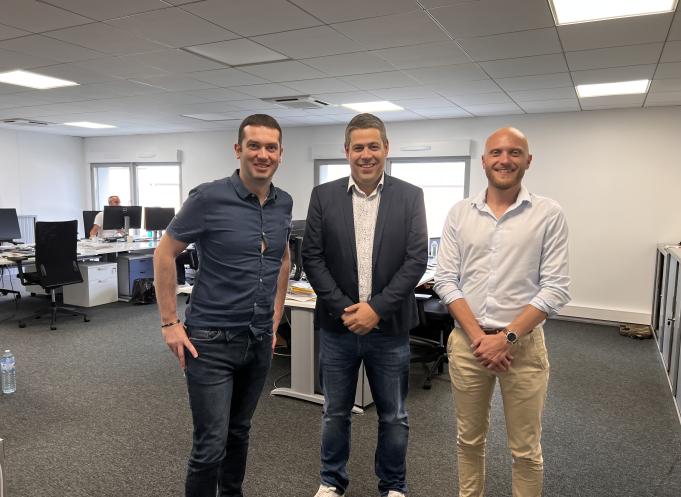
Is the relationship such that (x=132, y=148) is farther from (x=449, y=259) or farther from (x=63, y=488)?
(x=449, y=259)

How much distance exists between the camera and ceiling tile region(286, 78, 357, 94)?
14.5 feet

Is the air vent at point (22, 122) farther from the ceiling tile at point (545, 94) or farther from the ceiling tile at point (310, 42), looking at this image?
the ceiling tile at point (545, 94)

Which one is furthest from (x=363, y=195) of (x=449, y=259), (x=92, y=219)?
(x=92, y=219)

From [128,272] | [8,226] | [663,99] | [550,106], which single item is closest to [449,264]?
[550,106]

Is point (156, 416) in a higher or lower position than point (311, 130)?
lower

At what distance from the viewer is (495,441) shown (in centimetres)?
274

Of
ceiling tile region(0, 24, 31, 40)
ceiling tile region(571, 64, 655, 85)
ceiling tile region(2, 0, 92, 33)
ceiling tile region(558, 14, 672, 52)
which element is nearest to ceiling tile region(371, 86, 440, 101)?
ceiling tile region(571, 64, 655, 85)

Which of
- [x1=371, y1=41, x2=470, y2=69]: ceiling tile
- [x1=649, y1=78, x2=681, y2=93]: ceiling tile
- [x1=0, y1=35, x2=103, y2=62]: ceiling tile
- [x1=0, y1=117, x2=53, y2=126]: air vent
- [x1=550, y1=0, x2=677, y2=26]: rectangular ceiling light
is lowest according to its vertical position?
[x1=0, y1=117, x2=53, y2=126]: air vent

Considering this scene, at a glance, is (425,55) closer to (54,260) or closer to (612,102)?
(612,102)

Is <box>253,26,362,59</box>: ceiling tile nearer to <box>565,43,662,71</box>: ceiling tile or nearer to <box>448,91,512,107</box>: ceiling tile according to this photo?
<box>565,43,662,71</box>: ceiling tile

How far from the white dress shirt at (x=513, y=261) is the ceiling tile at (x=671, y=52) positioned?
2.42 meters

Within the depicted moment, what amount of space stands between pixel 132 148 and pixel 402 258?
805 centimetres

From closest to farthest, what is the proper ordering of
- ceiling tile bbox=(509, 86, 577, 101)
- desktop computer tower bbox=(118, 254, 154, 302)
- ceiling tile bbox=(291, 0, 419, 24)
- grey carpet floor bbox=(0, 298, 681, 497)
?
1. grey carpet floor bbox=(0, 298, 681, 497)
2. ceiling tile bbox=(291, 0, 419, 24)
3. ceiling tile bbox=(509, 86, 577, 101)
4. desktop computer tower bbox=(118, 254, 154, 302)

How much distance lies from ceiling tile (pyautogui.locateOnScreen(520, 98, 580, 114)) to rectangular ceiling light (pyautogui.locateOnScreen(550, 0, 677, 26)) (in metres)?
2.39
